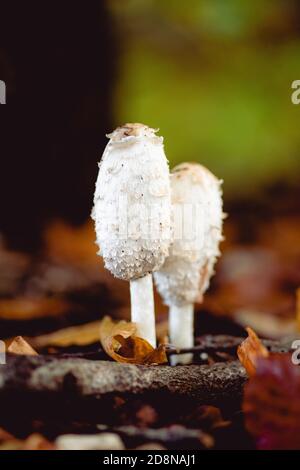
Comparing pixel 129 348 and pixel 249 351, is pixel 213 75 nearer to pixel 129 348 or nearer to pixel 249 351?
pixel 129 348

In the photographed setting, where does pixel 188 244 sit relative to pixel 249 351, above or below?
above

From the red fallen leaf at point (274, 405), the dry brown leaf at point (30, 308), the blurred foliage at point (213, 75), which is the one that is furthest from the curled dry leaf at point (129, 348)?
the blurred foliage at point (213, 75)

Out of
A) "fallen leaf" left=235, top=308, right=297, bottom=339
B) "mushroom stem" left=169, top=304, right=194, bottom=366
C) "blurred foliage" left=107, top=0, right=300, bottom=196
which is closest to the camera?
"mushroom stem" left=169, top=304, right=194, bottom=366

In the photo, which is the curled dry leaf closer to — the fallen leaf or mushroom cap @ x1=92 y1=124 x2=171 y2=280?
mushroom cap @ x1=92 y1=124 x2=171 y2=280

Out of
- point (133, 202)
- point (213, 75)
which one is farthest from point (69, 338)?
point (213, 75)

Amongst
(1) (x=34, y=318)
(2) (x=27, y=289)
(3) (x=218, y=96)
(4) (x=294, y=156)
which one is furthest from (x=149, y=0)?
(1) (x=34, y=318)

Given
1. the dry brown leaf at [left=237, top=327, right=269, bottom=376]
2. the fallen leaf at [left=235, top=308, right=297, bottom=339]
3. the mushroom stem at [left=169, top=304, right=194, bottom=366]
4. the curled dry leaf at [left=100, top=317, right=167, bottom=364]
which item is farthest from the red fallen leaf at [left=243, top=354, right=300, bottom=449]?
the fallen leaf at [left=235, top=308, right=297, bottom=339]
